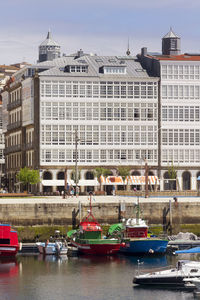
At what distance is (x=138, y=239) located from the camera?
82312mm

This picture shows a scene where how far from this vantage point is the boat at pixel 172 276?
6538 cm

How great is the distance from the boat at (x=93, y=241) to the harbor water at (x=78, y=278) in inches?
46.1

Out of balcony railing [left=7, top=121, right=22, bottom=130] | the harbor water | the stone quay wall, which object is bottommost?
the harbor water

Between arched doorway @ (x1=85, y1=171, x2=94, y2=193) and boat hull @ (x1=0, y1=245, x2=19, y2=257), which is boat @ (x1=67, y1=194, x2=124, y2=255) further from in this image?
arched doorway @ (x1=85, y1=171, x2=94, y2=193)

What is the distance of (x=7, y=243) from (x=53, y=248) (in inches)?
161

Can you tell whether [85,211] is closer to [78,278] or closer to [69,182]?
[78,278]

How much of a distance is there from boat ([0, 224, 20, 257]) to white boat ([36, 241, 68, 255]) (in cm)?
240

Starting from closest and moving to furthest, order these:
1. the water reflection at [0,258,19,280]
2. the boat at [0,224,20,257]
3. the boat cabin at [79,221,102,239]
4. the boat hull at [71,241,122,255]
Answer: the water reflection at [0,258,19,280]
the boat at [0,224,20,257]
the boat hull at [71,241,122,255]
the boat cabin at [79,221,102,239]

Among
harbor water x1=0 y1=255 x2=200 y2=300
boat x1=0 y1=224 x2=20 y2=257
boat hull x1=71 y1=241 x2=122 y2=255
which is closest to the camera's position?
harbor water x1=0 y1=255 x2=200 y2=300

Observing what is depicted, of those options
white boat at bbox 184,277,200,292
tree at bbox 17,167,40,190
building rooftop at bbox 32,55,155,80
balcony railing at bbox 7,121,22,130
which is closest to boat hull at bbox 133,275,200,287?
white boat at bbox 184,277,200,292

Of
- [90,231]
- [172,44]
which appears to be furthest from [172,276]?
[172,44]

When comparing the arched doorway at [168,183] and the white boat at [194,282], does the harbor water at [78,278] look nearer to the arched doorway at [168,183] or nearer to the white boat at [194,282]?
the white boat at [194,282]

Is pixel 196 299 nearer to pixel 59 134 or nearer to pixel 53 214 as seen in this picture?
pixel 53 214

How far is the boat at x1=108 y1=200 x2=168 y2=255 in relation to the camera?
81438 mm
